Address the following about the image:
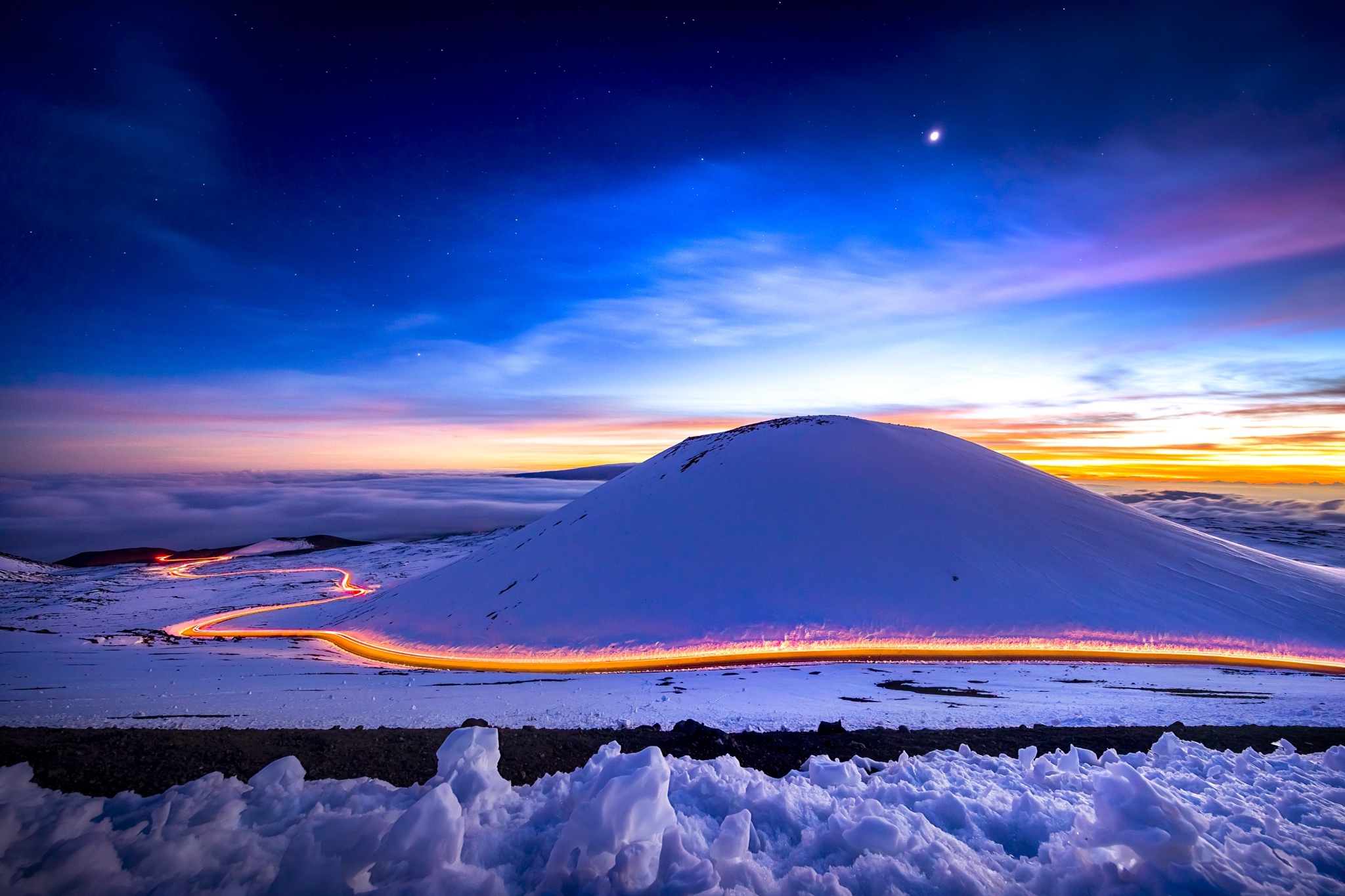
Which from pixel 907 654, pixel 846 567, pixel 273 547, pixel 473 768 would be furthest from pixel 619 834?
pixel 273 547

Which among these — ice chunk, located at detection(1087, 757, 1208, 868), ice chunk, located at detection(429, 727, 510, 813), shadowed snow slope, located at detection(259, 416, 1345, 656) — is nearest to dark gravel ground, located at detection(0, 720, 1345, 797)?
ice chunk, located at detection(429, 727, 510, 813)

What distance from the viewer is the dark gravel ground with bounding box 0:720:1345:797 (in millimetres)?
4906

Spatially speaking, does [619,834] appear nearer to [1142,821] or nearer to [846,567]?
[1142,821]

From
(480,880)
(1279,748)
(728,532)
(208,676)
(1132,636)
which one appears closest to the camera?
(480,880)

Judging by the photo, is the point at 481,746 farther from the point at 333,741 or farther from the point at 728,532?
the point at 728,532

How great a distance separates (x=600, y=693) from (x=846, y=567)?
11.3m

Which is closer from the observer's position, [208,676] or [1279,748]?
[1279,748]

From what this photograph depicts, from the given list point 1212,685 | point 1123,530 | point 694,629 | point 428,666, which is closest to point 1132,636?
point 1212,685

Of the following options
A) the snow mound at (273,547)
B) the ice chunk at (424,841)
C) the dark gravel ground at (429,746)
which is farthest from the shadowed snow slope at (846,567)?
the snow mound at (273,547)

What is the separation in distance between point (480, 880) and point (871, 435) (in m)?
26.2

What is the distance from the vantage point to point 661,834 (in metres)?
3.30

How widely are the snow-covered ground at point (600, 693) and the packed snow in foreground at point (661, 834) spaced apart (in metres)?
3.47

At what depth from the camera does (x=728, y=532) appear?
21938mm

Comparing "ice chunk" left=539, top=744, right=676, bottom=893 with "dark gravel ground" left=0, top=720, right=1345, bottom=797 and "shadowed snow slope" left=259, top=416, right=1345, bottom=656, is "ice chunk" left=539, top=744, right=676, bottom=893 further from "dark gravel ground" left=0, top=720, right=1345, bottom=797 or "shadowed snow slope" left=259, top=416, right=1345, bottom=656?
"shadowed snow slope" left=259, top=416, right=1345, bottom=656
